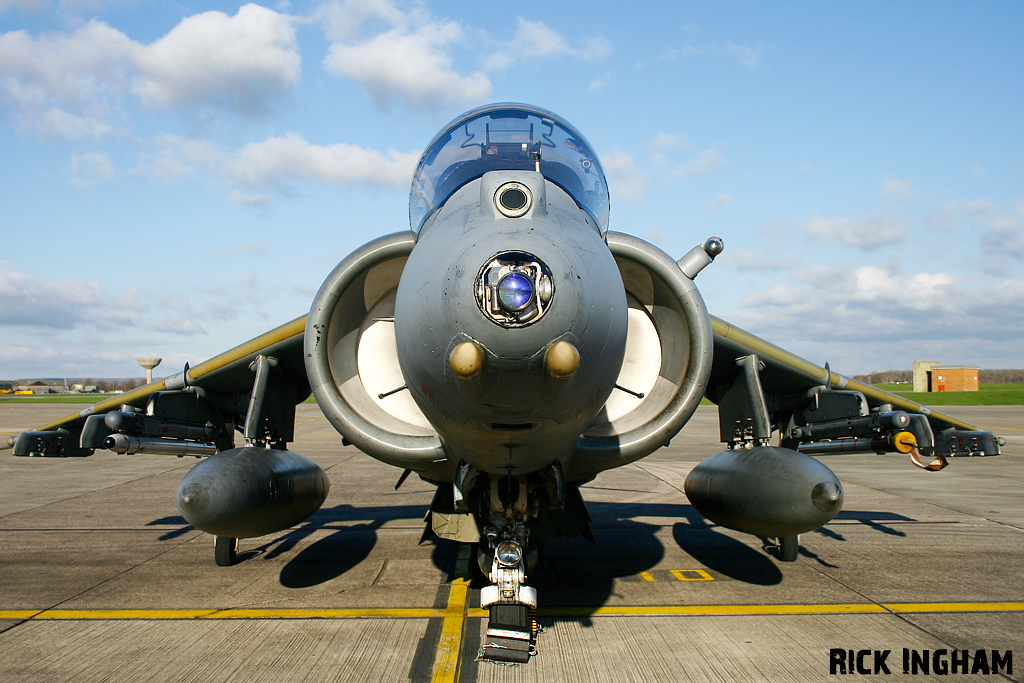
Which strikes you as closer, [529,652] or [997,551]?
[529,652]

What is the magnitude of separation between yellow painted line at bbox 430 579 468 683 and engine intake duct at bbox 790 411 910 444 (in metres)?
3.87

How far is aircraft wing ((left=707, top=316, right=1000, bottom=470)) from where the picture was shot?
582 centimetres

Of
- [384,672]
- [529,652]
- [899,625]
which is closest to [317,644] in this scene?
[384,672]

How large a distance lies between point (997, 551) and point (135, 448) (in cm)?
943

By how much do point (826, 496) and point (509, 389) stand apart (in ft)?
11.2

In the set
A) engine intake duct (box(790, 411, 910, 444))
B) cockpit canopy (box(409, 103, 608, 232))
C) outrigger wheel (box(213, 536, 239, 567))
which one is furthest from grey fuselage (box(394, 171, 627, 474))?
outrigger wheel (box(213, 536, 239, 567))

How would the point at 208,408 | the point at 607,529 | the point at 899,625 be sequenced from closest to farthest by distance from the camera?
the point at 899,625 → the point at 208,408 → the point at 607,529

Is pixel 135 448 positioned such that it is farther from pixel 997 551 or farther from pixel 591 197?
pixel 997 551

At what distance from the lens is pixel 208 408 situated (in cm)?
705

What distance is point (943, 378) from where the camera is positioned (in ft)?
200

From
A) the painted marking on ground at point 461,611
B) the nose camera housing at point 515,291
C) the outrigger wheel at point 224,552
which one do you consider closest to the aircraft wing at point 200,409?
the outrigger wheel at point 224,552

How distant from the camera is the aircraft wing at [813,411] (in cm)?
582

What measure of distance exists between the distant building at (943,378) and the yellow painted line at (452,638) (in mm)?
67407

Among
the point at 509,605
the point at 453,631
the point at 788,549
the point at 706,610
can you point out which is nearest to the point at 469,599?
the point at 453,631
